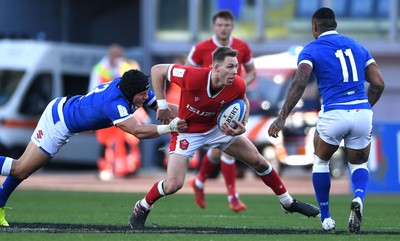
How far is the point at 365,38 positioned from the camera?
33594 mm

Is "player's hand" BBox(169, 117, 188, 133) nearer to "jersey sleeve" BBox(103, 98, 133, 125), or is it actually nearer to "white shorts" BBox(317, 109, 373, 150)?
"jersey sleeve" BBox(103, 98, 133, 125)

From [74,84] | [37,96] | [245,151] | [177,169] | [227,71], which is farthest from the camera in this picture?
[74,84]

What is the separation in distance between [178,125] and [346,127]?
1.63 metres

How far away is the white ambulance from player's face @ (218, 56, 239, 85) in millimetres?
16012

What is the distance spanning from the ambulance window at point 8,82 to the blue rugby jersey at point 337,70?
1733 cm

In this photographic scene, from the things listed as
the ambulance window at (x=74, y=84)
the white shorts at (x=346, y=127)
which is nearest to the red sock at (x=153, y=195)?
the white shorts at (x=346, y=127)

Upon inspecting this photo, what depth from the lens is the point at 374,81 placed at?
12.0m

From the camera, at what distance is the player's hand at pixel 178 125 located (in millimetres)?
11784

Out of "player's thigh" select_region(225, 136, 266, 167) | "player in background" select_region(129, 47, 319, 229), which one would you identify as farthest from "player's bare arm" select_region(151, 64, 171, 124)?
"player's thigh" select_region(225, 136, 266, 167)

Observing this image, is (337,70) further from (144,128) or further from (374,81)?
(144,128)

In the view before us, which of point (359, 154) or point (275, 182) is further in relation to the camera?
point (275, 182)

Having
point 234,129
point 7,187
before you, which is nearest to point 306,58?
point 234,129

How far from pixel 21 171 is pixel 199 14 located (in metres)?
22.5

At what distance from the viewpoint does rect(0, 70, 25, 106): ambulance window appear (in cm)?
2825
